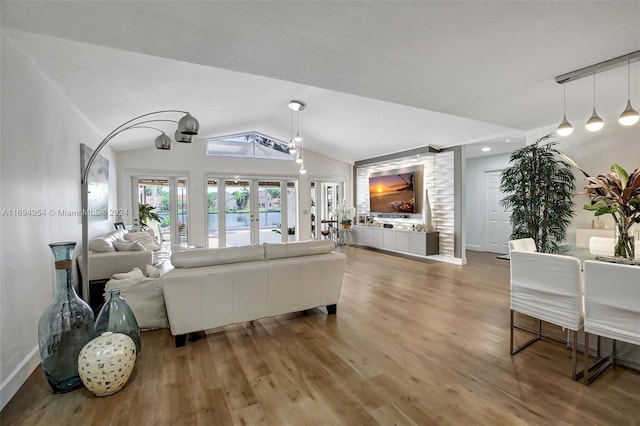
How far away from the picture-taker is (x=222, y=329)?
316 cm

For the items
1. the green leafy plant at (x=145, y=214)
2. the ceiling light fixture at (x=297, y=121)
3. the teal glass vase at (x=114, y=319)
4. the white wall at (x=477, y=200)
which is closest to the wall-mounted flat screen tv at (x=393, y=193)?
the white wall at (x=477, y=200)

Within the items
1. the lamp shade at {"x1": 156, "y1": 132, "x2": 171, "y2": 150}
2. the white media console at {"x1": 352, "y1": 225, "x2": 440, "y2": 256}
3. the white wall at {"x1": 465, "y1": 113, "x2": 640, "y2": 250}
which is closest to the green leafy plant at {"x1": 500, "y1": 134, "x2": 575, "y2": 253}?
the white wall at {"x1": 465, "y1": 113, "x2": 640, "y2": 250}

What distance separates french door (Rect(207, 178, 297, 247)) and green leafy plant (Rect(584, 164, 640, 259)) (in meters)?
6.69

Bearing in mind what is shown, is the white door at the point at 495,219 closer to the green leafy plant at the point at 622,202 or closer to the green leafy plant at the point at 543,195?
the green leafy plant at the point at 543,195

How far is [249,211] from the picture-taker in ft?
26.1

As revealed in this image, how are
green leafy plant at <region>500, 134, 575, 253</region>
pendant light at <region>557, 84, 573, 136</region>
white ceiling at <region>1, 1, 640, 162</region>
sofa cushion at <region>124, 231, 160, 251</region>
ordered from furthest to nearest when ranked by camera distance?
1. sofa cushion at <region>124, 231, 160, 251</region>
2. green leafy plant at <region>500, 134, 575, 253</region>
3. pendant light at <region>557, 84, 573, 136</region>
4. white ceiling at <region>1, 1, 640, 162</region>

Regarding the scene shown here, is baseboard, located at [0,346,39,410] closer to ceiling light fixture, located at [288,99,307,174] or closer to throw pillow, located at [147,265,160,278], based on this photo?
throw pillow, located at [147,265,160,278]

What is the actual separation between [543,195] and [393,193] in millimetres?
3600

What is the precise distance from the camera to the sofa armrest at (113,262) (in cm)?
363

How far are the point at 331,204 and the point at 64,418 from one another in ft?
25.7

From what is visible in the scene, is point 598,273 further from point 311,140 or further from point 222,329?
point 311,140

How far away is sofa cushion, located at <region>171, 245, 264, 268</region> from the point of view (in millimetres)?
2713

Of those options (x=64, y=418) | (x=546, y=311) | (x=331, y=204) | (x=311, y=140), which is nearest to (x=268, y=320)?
(x=64, y=418)

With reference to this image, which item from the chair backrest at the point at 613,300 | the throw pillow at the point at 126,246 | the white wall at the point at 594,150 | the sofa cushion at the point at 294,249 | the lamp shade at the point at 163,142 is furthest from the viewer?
the throw pillow at the point at 126,246
